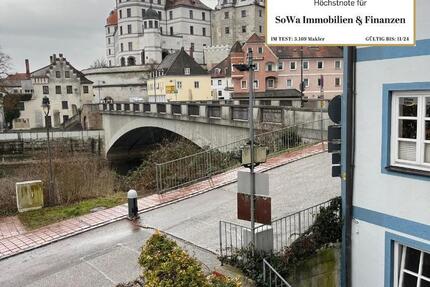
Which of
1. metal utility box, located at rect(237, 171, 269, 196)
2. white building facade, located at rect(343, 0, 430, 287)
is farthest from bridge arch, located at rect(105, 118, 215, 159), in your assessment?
white building facade, located at rect(343, 0, 430, 287)

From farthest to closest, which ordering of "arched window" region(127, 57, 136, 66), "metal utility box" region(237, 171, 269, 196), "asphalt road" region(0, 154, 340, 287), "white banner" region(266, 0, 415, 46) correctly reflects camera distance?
1. "arched window" region(127, 57, 136, 66)
2. "asphalt road" region(0, 154, 340, 287)
3. "metal utility box" region(237, 171, 269, 196)
4. "white banner" region(266, 0, 415, 46)

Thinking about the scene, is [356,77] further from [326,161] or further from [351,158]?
[326,161]

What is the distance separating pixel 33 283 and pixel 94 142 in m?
43.5

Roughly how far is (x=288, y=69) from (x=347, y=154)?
57.0 meters

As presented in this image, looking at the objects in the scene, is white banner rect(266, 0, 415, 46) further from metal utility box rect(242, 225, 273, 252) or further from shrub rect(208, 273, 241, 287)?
metal utility box rect(242, 225, 273, 252)

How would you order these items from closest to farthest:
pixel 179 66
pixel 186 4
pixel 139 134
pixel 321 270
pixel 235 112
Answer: pixel 321 270, pixel 235 112, pixel 139 134, pixel 179 66, pixel 186 4

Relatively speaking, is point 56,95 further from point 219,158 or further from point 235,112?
point 219,158

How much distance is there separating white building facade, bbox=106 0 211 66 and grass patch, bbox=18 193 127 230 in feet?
250

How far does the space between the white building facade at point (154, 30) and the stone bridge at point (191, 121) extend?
45571mm

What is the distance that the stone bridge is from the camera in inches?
756

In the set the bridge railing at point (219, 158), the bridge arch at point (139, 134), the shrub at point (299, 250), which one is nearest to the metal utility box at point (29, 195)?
the bridge railing at point (219, 158)

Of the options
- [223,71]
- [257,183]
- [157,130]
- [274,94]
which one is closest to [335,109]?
Answer: [257,183]

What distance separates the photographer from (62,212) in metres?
12.4

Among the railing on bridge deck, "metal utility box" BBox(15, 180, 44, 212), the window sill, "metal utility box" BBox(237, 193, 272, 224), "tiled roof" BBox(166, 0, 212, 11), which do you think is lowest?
"metal utility box" BBox(15, 180, 44, 212)
